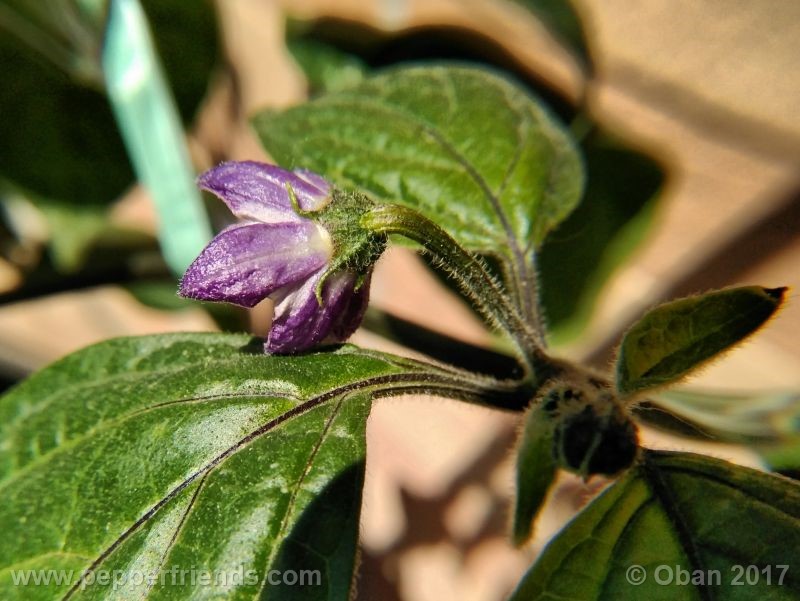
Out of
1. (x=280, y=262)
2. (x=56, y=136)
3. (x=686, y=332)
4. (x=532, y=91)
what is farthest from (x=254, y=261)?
(x=56, y=136)

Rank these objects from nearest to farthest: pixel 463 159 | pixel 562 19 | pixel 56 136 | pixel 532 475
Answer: pixel 532 475 → pixel 463 159 → pixel 562 19 → pixel 56 136

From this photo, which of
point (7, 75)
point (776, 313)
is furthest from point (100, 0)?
point (776, 313)

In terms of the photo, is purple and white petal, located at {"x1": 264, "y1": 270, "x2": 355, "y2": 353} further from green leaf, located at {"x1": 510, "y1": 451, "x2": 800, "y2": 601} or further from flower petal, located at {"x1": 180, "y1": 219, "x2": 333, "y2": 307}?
green leaf, located at {"x1": 510, "y1": 451, "x2": 800, "y2": 601}

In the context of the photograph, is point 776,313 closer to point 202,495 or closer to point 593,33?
point 202,495

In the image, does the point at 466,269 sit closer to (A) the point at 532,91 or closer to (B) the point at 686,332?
(B) the point at 686,332

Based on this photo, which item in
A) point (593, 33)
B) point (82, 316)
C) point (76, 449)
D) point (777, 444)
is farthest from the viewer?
point (82, 316)

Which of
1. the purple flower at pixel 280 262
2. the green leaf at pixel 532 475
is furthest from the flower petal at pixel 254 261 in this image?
the green leaf at pixel 532 475

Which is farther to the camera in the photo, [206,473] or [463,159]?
[463,159]

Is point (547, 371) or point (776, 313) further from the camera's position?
point (547, 371)
